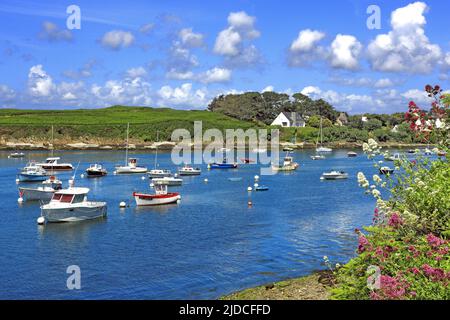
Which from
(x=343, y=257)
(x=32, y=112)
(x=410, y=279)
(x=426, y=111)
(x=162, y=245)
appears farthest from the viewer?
(x=32, y=112)

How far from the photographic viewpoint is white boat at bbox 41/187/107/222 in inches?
1623

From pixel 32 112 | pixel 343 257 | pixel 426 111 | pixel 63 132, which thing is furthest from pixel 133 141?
pixel 426 111

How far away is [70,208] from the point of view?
1634 inches

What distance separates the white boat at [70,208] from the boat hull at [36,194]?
1477 cm

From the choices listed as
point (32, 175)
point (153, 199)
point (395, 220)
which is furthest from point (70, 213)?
point (32, 175)

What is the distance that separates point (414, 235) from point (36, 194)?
5041 cm

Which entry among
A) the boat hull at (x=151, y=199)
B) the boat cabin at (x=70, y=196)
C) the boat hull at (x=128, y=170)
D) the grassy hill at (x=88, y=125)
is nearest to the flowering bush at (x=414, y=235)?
the boat cabin at (x=70, y=196)

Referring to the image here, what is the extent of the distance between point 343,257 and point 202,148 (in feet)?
435

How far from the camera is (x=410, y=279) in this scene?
38.3 feet

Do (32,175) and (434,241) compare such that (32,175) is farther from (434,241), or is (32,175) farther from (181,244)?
(434,241)

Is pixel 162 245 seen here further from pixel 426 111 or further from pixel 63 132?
pixel 63 132

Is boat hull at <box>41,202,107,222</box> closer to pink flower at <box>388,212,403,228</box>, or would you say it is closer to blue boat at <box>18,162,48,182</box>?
pink flower at <box>388,212,403,228</box>

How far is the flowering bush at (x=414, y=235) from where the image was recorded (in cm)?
1149
